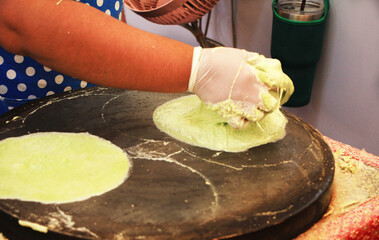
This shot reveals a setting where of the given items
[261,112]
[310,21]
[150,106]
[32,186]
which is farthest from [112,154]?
[310,21]

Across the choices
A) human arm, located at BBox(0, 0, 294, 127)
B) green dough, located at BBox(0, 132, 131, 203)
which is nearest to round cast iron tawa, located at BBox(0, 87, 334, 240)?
green dough, located at BBox(0, 132, 131, 203)

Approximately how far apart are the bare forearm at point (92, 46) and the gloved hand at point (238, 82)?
0.06 m

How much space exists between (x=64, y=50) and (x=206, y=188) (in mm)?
513

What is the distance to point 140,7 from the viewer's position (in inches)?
107

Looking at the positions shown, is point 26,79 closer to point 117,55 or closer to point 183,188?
point 117,55

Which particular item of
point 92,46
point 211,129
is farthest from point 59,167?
point 211,129

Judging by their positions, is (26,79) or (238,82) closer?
(238,82)

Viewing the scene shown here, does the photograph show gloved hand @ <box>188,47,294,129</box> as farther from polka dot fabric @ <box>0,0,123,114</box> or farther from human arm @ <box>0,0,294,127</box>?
polka dot fabric @ <box>0,0,123,114</box>

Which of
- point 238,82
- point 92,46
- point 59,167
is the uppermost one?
point 92,46

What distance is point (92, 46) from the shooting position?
1090 millimetres

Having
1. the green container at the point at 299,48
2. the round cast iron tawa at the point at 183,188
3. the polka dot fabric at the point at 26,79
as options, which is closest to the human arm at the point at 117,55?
the round cast iron tawa at the point at 183,188

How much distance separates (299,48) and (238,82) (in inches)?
48.3

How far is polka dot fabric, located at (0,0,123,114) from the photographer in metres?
1.41

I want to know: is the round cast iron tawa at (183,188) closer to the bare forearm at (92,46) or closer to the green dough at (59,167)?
the green dough at (59,167)
